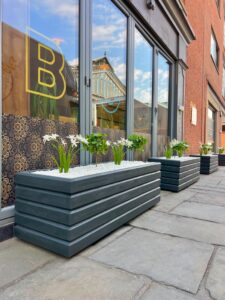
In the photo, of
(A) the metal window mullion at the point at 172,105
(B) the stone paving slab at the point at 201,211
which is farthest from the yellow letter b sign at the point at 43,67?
(A) the metal window mullion at the point at 172,105

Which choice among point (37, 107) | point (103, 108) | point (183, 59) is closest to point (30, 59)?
point (37, 107)

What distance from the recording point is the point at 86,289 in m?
1.28

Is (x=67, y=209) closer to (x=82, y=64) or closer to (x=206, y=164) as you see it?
(x=82, y=64)

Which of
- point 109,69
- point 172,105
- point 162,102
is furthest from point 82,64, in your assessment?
point 172,105

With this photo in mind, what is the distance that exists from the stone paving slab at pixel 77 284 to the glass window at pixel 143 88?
10.2ft

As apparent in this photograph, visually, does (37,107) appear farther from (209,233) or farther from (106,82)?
(209,233)

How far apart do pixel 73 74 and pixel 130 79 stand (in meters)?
1.52

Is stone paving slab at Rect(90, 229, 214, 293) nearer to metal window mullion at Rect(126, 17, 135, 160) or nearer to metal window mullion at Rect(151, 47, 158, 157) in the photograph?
metal window mullion at Rect(126, 17, 135, 160)

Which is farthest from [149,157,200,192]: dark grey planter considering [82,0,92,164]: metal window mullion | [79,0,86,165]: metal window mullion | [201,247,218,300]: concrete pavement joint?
[201,247,218,300]: concrete pavement joint

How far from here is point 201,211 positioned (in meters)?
2.82

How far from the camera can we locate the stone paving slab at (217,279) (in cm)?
127

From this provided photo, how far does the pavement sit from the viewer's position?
4.12 feet

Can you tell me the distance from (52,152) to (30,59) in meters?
0.92

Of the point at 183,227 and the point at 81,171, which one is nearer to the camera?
the point at 81,171
